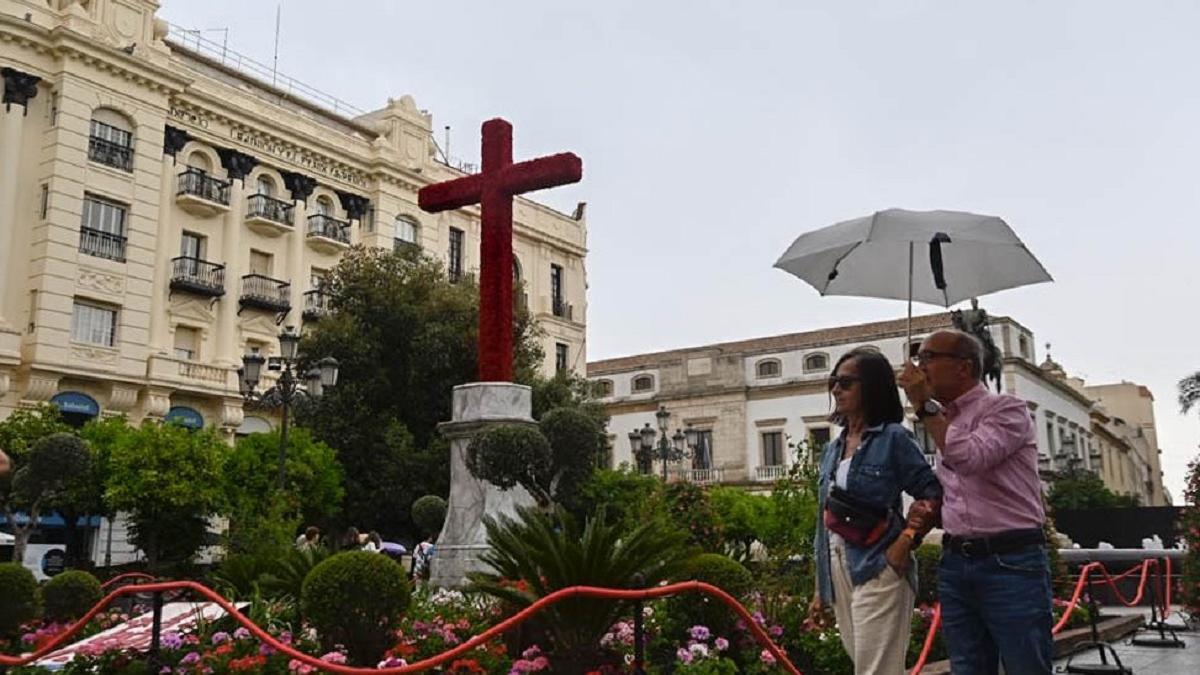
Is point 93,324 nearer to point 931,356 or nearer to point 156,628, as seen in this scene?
point 156,628

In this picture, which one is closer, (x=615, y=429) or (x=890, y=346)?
(x=890, y=346)

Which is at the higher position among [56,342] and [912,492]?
[56,342]

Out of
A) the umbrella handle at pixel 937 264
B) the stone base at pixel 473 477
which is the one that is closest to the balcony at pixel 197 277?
the stone base at pixel 473 477

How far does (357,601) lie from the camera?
622 cm

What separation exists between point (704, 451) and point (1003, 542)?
40239mm

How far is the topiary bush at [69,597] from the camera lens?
9078mm

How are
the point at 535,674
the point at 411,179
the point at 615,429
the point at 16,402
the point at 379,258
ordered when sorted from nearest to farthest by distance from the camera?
the point at 535,674
the point at 16,402
the point at 379,258
the point at 411,179
the point at 615,429

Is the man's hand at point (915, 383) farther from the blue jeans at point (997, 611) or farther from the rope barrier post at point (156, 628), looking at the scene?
the rope barrier post at point (156, 628)

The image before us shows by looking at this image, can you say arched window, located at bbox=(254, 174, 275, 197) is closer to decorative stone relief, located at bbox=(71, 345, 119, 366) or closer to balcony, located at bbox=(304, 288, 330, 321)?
balcony, located at bbox=(304, 288, 330, 321)

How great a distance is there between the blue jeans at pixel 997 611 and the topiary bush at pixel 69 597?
26.6 feet

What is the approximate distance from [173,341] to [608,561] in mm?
20986

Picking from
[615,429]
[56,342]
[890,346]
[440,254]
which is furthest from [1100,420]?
[56,342]

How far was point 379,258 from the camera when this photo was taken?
23578mm

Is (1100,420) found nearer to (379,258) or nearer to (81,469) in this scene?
(379,258)
